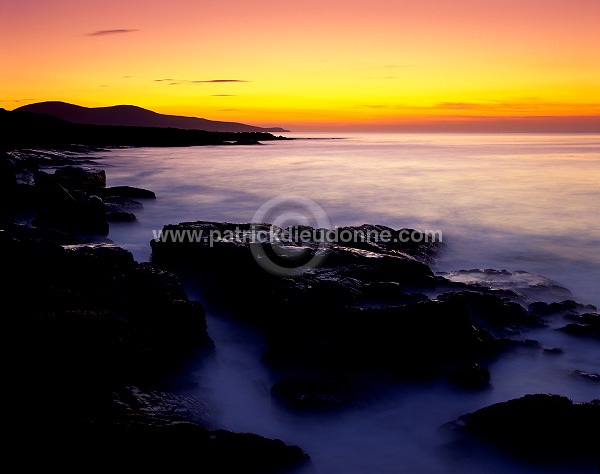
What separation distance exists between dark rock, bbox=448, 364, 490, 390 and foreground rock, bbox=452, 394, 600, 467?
0.89 m

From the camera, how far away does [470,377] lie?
5047 mm

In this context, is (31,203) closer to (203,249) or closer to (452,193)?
(203,249)

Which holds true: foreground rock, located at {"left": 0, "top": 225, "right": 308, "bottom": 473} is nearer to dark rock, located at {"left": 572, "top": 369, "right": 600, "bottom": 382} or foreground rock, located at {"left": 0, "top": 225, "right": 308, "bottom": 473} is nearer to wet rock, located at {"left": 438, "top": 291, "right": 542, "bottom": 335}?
dark rock, located at {"left": 572, "top": 369, "right": 600, "bottom": 382}

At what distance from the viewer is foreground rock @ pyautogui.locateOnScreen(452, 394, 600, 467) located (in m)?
3.95

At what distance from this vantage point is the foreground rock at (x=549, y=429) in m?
3.95

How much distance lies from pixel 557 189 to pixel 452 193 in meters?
5.61

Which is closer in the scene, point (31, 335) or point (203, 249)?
point (31, 335)

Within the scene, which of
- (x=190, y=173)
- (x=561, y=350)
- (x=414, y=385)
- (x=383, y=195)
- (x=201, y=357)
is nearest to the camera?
(x=414, y=385)

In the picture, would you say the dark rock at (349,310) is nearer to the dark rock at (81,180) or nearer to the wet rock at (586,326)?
the wet rock at (586,326)

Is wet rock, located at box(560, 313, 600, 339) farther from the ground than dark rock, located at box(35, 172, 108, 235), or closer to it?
closer to it

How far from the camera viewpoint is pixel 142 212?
15.2m

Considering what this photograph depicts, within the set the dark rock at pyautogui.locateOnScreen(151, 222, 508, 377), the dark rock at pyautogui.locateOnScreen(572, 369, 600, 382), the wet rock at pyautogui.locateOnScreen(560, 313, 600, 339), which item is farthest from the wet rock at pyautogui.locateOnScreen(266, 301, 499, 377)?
the wet rock at pyautogui.locateOnScreen(560, 313, 600, 339)

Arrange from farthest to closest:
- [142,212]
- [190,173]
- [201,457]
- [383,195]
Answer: [190,173]
[383,195]
[142,212]
[201,457]

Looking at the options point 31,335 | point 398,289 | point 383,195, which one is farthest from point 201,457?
point 383,195
